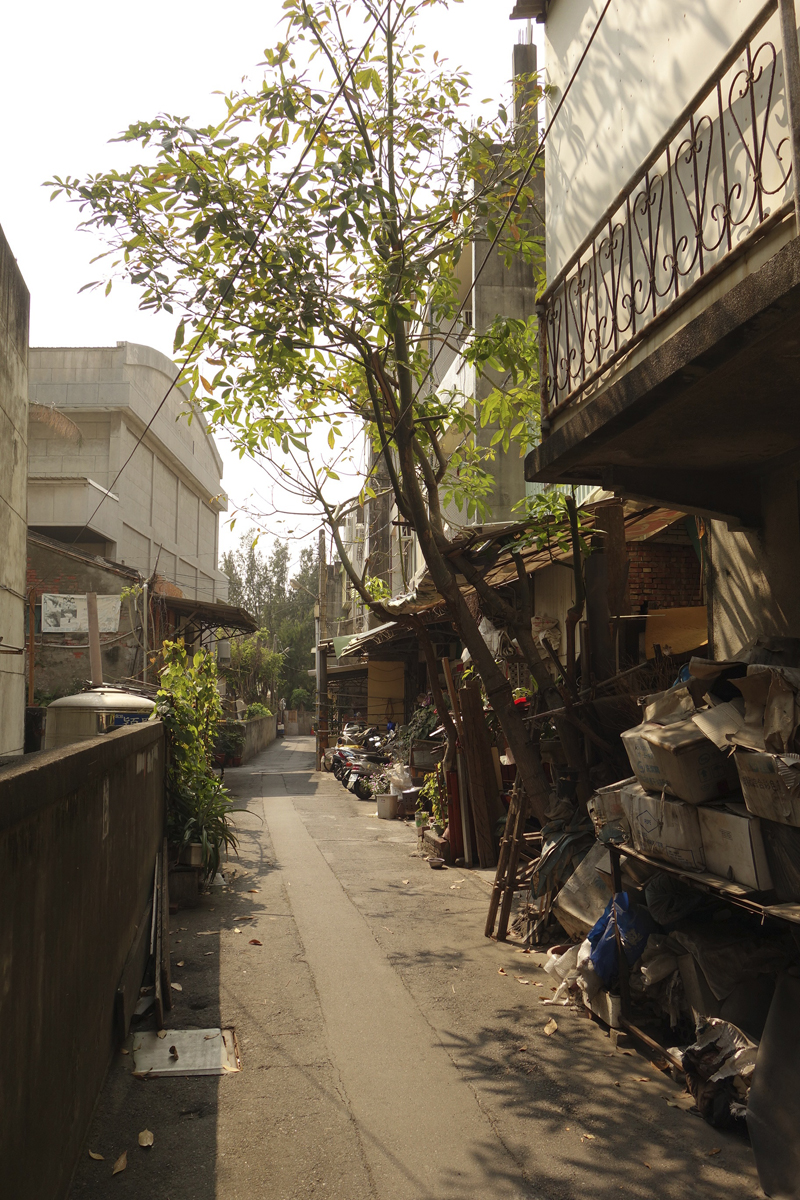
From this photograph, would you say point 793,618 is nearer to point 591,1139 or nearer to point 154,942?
point 591,1139

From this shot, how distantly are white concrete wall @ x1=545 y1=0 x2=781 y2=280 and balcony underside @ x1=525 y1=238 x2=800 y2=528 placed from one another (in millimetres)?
1602

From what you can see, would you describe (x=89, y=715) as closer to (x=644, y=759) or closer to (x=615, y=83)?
(x=644, y=759)

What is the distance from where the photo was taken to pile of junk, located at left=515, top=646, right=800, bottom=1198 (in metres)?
3.72

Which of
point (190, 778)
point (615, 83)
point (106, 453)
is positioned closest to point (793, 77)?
point (615, 83)

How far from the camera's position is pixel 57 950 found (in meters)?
3.08

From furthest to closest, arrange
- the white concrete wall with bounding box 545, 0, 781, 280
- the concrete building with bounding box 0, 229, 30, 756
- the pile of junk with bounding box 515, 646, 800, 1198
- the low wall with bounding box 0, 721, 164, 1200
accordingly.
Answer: the concrete building with bounding box 0, 229, 30, 756 < the white concrete wall with bounding box 545, 0, 781, 280 < the pile of junk with bounding box 515, 646, 800, 1198 < the low wall with bounding box 0, 721, 164, 1200

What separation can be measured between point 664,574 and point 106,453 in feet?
73.8

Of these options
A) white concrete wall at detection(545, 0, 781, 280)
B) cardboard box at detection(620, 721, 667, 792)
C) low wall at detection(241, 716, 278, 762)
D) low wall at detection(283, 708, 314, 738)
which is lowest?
low wall at detection(283, 708, 314, 738)

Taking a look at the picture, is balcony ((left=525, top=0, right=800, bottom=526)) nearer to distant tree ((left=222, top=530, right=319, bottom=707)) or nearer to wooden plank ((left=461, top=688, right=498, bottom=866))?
wooden plank ((left=461, top=688, right=498, bottom=866))

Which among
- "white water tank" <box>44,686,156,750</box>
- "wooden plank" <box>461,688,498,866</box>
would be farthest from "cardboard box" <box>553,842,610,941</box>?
"white water tank" <box>44,686,156,750</box>

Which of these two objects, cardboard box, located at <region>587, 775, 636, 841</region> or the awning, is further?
the awning

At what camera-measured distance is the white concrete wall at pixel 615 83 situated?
4.93 metres

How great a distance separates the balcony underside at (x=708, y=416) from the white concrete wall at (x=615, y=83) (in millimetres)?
1602

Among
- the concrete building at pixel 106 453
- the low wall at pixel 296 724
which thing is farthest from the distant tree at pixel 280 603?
the concrete building at pixel 106 453
